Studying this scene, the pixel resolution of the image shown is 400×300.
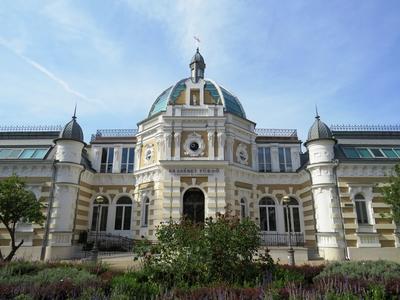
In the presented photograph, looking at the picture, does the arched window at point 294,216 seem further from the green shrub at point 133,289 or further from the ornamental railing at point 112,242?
the green shrub at point 133,289

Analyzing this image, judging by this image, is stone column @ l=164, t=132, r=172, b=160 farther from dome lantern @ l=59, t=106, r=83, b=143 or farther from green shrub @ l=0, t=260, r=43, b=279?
green shrub @ l=0, t=260, r=43, b=279

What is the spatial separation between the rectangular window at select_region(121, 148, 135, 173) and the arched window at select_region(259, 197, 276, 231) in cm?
1175

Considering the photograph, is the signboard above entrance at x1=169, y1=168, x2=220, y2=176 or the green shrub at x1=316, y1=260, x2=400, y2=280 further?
the signboard above entrance at x1=169, y1=168, x2=220, y2=176

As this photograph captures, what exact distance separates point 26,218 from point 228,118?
16019mm

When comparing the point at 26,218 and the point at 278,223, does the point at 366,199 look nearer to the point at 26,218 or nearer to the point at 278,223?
the point at 278,223

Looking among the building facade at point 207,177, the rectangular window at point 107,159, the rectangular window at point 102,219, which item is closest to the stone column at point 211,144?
the building facade at point 207,177

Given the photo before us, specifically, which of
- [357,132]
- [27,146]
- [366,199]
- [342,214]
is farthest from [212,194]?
[27,146]

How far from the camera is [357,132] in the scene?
24.9 m

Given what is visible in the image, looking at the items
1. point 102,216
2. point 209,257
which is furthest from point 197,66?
point 209,257

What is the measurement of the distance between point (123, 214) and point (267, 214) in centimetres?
1202

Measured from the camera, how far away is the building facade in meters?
19.7

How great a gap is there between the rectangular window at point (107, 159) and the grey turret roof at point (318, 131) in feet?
55.2

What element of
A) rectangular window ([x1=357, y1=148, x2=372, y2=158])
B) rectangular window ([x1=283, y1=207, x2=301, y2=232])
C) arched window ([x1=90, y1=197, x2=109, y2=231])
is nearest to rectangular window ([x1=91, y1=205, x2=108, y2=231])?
arched window ([x1=90, y1=197, x2=109, y2=231])

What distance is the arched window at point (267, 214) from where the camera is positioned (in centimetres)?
2369
